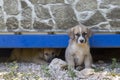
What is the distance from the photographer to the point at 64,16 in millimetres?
9195

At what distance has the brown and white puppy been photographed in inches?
339

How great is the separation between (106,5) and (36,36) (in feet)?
5.43

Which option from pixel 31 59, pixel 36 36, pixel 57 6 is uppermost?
pixel 57 6

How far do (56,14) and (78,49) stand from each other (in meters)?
0.94

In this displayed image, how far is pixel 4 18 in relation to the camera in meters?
9.24

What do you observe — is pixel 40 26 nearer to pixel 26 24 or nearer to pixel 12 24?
pixel 26 24

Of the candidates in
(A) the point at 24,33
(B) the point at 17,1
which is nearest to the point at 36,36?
(A) the point at 24,33

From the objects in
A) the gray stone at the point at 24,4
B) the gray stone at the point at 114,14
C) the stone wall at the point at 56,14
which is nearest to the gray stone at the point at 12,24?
the stone wall at the point at 56,14

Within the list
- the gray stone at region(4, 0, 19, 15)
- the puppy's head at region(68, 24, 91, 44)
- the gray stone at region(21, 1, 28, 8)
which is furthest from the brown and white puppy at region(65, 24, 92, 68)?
the gray stone at region(4, 0, 19, 15)

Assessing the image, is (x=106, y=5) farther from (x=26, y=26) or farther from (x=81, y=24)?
(x=26, y=26)

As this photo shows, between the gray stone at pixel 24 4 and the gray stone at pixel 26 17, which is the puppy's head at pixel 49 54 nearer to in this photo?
the gray stone at pixel 26 17

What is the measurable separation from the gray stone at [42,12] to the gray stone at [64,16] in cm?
14

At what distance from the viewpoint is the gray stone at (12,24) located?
9234 millimetres

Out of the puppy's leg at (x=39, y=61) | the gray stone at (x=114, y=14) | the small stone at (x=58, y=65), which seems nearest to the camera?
the small stone at (x=58, y=65)
